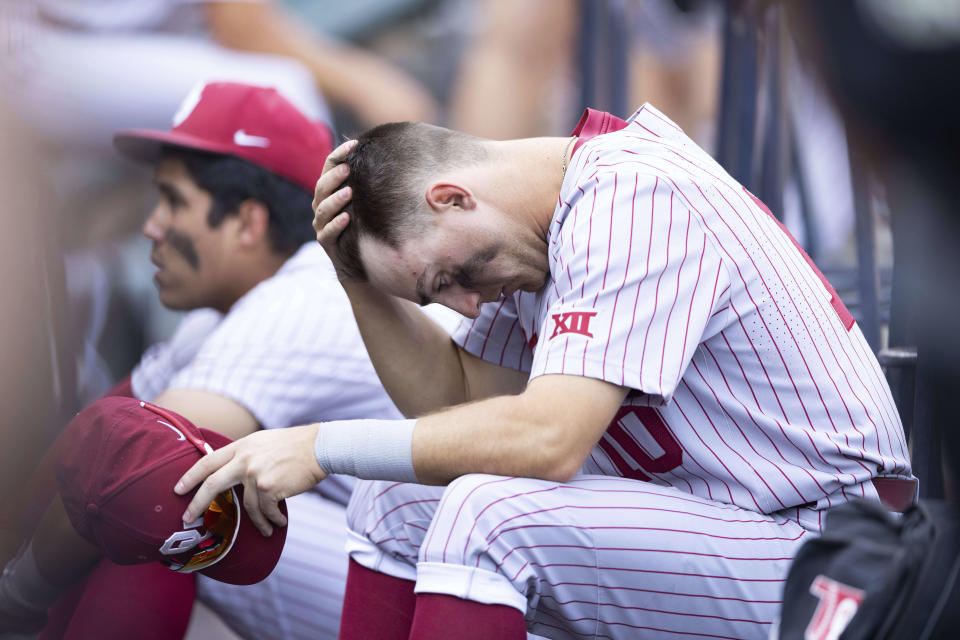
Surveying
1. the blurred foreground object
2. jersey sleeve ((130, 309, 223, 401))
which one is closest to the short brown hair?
the blurred foreground object

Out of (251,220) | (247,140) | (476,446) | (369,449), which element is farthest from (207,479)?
(247,140)

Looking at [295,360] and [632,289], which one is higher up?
[632,289]

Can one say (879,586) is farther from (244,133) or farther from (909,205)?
(244,133)

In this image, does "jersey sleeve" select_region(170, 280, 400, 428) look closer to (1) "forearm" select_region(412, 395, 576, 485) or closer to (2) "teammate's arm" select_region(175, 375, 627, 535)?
(2) "teammate's arm" select_region(175, 375, 627, 535)

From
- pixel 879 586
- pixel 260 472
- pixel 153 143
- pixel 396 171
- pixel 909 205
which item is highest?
pixel 909 205

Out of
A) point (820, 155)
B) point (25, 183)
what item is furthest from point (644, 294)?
point (820, 155)

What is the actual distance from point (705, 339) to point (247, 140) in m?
1.23

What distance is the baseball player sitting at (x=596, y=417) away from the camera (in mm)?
1130

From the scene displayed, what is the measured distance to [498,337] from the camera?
5.37ft

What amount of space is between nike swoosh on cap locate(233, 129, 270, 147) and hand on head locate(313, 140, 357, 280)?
0.73 meters

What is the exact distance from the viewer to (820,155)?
3.14m

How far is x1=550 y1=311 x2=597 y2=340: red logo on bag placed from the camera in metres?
1.15

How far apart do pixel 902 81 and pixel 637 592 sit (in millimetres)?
700

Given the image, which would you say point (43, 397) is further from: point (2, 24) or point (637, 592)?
point (637, 592)
